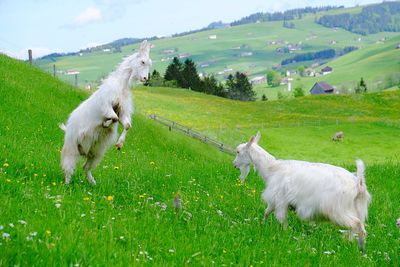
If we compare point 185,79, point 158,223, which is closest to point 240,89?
point 185,79

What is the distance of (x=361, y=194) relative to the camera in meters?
8.73

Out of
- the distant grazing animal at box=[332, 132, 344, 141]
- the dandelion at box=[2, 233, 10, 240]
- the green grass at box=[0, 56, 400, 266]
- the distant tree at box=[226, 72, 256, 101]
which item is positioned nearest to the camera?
the dandelion at box=[2, 233, 10, 240]

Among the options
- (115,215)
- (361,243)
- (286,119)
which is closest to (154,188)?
(115,215)

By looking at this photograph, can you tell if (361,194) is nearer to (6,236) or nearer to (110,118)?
(110,118)

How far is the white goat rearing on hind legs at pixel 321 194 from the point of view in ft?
28.2

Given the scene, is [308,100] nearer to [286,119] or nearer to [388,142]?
[286,119]

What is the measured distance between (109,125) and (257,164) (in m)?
3.02

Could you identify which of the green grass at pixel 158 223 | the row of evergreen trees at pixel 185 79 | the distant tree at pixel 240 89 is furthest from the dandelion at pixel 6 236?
the distant tree at pixel 240 89

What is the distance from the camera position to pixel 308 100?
97.9m

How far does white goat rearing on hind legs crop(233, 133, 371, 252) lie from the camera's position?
8.61m

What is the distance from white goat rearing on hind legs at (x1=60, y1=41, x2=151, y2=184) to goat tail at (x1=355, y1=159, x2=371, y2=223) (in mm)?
4323

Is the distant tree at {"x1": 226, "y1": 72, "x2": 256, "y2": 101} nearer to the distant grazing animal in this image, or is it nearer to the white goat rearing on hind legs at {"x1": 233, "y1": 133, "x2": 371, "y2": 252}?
the distant grazing animal

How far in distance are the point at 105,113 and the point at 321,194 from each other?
4.26 meters

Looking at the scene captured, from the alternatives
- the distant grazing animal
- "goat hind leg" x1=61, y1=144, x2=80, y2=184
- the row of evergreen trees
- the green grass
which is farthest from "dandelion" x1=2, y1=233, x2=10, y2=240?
the row of evergreen trees
